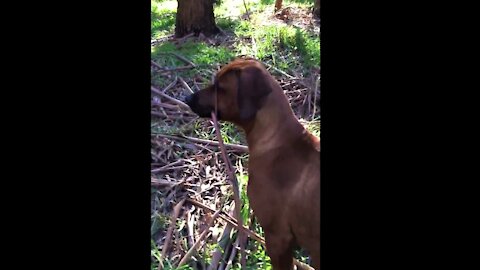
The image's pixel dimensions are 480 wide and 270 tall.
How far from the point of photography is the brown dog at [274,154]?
50.2 inches

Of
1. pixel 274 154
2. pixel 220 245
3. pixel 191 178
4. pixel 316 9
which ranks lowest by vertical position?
pixel 220 245

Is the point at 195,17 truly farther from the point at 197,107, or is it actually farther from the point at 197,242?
the point at 197,242

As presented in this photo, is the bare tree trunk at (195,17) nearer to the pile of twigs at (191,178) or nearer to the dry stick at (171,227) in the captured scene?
the pile of twigs at (191,178)

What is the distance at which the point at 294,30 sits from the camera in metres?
1.47

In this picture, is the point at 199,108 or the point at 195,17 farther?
the point at 195,17

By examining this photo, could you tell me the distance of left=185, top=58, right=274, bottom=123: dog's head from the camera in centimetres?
127

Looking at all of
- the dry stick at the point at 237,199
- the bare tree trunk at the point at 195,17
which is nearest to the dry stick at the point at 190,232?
the dry stick at the point at 237,199

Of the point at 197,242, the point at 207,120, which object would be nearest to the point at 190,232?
the point at 197,242

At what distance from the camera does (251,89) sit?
4.17 ft

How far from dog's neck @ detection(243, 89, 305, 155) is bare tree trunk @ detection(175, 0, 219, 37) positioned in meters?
0.30

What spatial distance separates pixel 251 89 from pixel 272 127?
0.09 meters
